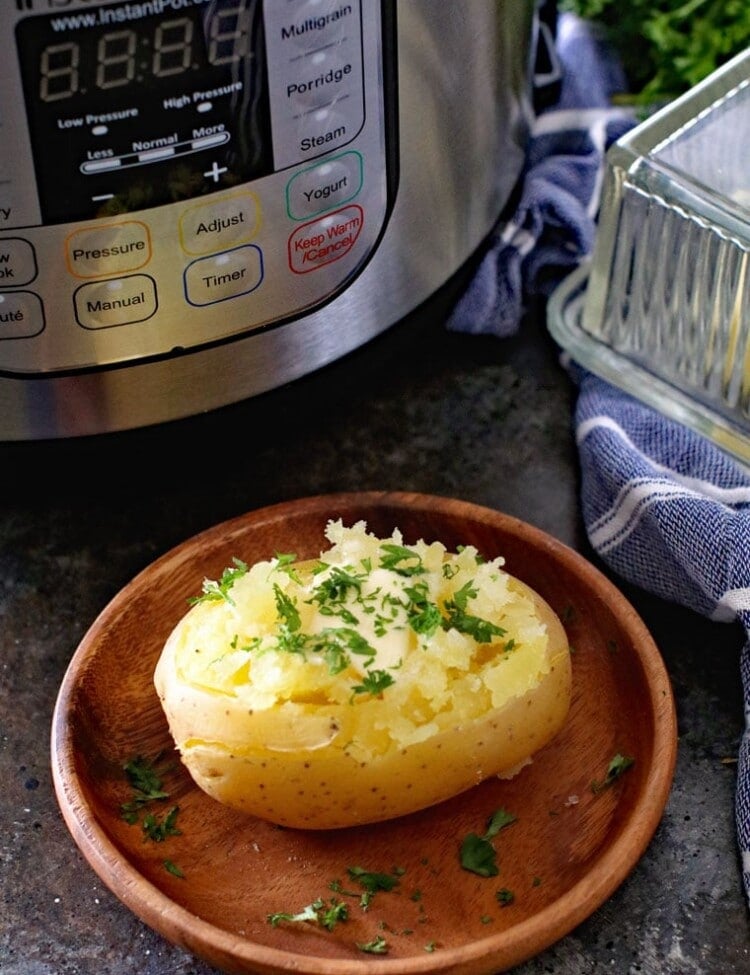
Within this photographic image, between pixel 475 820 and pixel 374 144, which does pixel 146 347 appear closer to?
pixel 374 144

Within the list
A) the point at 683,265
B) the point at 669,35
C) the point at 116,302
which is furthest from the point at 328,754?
the point at 669,35

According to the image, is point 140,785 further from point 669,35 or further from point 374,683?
point 669,35

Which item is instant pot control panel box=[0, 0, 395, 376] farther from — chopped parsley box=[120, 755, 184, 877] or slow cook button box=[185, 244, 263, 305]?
chopped parsley box=[120, 755, 184, 877]

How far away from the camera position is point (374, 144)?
828 millimetres

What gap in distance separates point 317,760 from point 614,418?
0.39m

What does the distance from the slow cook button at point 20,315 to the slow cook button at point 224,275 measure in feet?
0.28

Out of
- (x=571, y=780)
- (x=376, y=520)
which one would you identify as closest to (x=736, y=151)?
(x=376, y=520)

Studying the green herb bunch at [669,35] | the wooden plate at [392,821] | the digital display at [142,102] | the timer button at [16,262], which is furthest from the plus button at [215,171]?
the green herb bunch at [669,35]

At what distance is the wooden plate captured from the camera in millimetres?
669

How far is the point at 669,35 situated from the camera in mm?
1181

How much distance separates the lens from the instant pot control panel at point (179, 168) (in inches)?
28.2

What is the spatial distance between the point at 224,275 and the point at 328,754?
11.6 inches

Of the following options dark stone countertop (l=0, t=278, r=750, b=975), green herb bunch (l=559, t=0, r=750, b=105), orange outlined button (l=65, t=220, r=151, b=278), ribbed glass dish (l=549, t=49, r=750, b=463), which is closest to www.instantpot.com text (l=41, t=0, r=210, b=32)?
orange outlined button (l=65, t=220, r=151, b=278)

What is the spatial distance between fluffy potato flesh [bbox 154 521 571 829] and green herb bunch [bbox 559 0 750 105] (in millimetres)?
619
